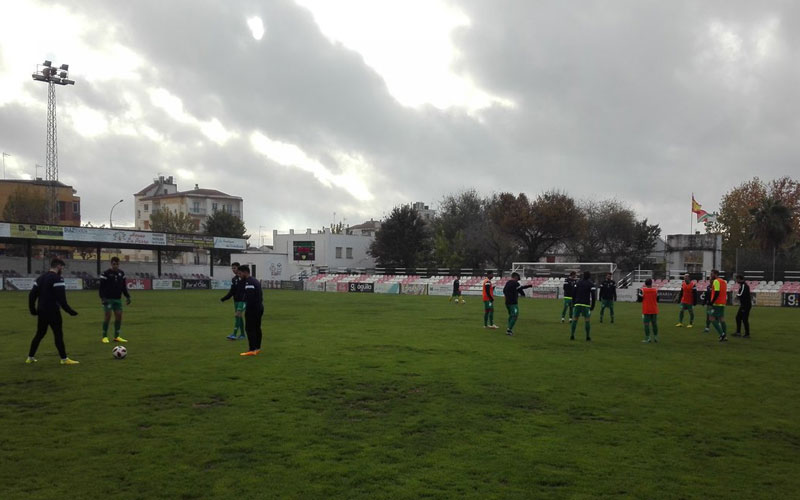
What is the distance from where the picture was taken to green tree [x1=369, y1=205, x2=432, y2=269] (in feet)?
249

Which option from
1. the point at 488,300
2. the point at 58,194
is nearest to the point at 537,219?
the point at 488,300

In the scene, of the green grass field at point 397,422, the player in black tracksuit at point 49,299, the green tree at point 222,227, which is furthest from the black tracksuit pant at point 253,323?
the green tree at point 222,227

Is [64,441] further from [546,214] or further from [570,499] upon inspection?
[546,214]

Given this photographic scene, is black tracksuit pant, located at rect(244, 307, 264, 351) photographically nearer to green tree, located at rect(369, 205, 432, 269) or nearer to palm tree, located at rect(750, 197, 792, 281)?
palm tree, located at rect(750, 197, 792, 281)

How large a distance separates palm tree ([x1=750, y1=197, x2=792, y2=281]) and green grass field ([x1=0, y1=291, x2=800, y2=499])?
43359mm

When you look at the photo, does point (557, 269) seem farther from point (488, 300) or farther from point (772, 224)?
point (488, 300)

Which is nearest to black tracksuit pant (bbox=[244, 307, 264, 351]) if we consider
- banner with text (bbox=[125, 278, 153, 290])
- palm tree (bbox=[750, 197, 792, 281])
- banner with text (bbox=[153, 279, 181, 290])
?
banner with text (bbox=[125, 278, 153, 290])

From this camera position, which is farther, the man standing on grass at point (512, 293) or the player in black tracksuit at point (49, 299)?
the man standing on grass at point (512, 293)

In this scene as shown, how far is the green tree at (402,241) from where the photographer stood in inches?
2987

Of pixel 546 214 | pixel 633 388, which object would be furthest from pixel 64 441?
pixel 546 214

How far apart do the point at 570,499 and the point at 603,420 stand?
10.4 feet

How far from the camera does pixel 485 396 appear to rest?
9805 mm

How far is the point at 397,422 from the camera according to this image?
320 inches

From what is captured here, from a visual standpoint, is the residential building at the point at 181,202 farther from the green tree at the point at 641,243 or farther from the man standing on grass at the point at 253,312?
the man standing on grass at the point at 253,312
